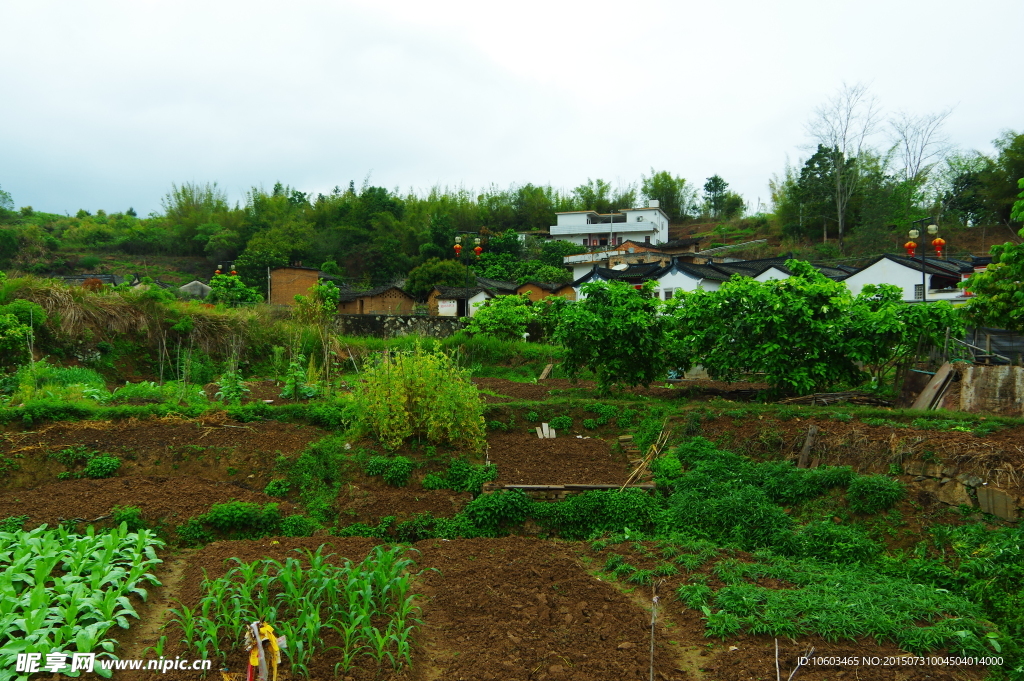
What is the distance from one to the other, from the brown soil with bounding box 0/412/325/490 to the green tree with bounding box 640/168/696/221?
6479cm

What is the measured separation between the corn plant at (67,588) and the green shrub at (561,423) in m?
5.65

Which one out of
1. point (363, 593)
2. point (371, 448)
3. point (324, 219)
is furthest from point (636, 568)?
point (324, 219)

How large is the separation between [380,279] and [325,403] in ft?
123

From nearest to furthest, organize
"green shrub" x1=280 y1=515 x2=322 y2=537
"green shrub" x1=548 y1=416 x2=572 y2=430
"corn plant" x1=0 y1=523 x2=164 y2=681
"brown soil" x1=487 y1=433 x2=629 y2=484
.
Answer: "corn plant" x1=0 y1=523 x2=164 y2=681 < "green shrub" x1=280 y1=515 x2=322 y2=537 < "brown soil" x1=487 y1=433 x2=629 y2=484 < "green shrub" x1=548 y1=416 x2=572 y2=430

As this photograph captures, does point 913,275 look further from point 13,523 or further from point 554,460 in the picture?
point 13,523

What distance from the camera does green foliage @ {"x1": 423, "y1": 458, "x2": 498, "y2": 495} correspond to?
7781 millimetres

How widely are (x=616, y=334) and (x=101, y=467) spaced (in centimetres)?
775

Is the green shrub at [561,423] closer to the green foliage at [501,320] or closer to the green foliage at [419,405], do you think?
the green foliage at [419,405]

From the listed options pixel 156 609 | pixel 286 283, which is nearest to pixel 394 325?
pixel 286 283

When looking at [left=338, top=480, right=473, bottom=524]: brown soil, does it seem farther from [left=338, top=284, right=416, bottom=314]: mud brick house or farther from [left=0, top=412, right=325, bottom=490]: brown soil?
[left=338, top=284, right=416, bottom=314]: mud brick house

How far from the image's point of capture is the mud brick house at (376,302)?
35156 mm

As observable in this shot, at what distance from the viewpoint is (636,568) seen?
5961mm

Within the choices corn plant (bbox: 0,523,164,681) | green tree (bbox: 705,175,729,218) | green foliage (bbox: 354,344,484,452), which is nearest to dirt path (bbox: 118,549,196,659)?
corn plant (bbox: 0,523,164,681)

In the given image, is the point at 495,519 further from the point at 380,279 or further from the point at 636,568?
the point at 380,279
